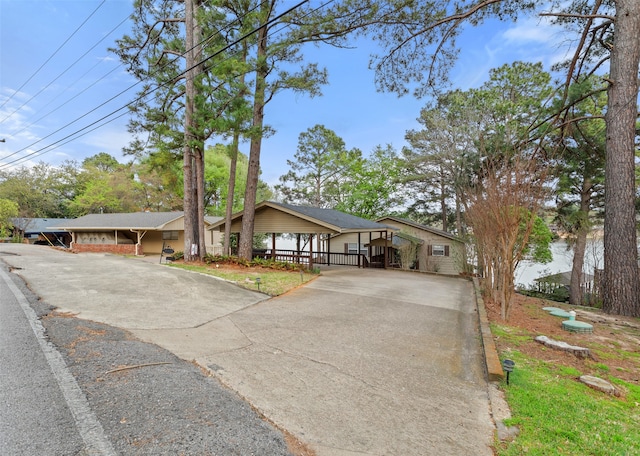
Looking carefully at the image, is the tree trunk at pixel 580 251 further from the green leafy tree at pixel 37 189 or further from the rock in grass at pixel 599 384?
the green leafy tree at pixel 37 189

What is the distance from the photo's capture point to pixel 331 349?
426cm

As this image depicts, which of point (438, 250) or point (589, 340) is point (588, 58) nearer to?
point (589, 340)

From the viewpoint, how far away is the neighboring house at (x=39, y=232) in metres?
31.2

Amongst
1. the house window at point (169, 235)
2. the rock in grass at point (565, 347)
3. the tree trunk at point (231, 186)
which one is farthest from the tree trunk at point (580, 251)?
the house window at point (169, 235)

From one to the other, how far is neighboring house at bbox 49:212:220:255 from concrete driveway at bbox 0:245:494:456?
554 inches

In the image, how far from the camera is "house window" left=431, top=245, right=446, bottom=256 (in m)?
20.5

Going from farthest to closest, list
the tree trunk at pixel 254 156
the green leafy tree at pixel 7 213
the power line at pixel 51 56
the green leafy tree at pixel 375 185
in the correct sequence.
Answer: the green leafy tree at pixel 7 213, the green leafy tree at pixel 375 185, the tree trunk at pixel 254 156, the power line at pixel 51 56

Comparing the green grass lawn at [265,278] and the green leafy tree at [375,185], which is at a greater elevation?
the green leafy tree at [375,185]

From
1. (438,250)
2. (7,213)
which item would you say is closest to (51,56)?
(438,250)

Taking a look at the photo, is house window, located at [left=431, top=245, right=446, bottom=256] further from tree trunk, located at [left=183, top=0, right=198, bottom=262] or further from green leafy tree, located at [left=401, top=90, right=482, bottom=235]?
tree trunk, located at [left=183, top=0, right=198, bottom=262]

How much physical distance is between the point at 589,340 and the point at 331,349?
449cm

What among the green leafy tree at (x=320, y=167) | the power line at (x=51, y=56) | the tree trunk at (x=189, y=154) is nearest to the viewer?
the power line at (x=51, y=56)

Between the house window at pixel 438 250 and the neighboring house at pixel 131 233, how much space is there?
625 inches

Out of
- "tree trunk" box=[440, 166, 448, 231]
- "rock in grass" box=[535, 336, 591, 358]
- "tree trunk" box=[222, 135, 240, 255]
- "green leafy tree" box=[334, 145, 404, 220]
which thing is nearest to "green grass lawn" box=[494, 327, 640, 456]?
"rock in grass" box=[535, 336, 591, 358]
